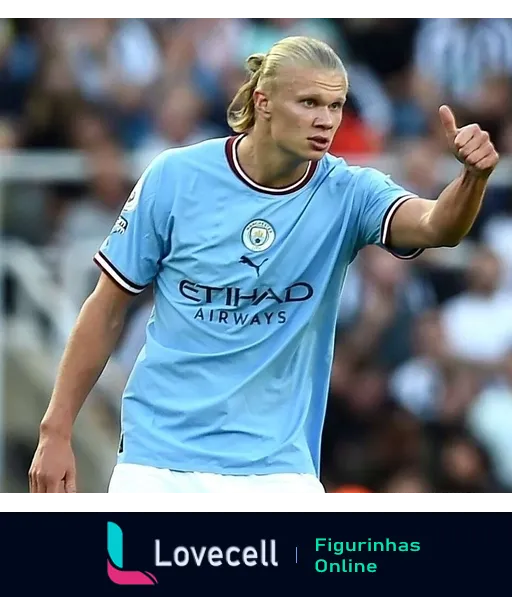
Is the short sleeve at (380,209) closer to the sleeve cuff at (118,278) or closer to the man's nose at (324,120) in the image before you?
the man's nose at (324,120)

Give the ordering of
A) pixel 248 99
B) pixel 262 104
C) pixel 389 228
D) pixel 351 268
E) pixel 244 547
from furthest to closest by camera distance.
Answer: pixel 351 268
pixel 248 99
pixel 262 104
pixel 389 228
pixel 244 547

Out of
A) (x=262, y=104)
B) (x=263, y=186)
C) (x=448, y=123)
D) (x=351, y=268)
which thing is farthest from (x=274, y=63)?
(x=351, y=268)

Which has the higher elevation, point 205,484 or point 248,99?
point 248,99

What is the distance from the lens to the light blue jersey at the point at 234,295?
5676 mm

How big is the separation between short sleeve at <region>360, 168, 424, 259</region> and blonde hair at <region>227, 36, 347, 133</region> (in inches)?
14.9

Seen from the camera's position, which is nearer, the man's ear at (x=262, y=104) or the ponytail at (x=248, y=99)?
the man's ear at (x=262, y=104)

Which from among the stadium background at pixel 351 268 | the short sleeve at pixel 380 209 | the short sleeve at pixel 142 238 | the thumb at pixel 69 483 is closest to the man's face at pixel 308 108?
the short sleeve at pixel 380 209

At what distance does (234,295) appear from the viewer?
18.6 ft

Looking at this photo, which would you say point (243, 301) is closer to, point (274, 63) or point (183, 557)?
point (274, 63)

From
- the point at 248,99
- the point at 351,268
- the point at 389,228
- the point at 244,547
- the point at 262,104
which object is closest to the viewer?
the point at 244,547

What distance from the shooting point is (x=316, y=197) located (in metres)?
5.75

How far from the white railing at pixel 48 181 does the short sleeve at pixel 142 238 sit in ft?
16.9

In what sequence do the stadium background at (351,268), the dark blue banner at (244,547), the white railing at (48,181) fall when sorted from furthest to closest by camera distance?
the stadium background at (351,268) < the white railing at (48,181) < the dark blue banner at (244,547)

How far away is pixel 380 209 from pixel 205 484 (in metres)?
1.07
